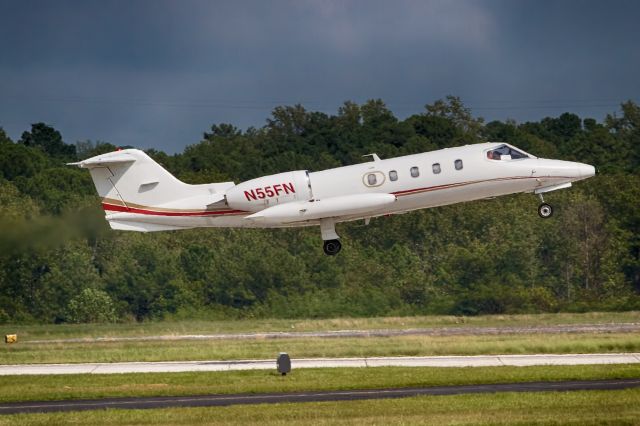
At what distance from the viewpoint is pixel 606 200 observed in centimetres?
9531

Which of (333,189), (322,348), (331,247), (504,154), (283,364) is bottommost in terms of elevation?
(322,348)

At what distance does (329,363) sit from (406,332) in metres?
14.3

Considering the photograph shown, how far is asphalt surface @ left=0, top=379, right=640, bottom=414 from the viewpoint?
3659 centimetres

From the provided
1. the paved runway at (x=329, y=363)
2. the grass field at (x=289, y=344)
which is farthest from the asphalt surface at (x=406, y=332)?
the paved runway at (x=329, y=363)

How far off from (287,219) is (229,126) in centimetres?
11914

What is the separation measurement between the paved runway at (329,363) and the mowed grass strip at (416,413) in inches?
332

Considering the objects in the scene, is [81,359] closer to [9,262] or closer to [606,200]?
A: [9,262]

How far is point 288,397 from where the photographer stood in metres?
37.6

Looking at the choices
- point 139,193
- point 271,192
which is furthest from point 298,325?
point 271,192

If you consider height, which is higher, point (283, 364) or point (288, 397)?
point (283, 364)

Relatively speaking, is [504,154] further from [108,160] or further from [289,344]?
[108,160]

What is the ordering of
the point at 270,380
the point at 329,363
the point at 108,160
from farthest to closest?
the point at 108,160 < the point at 329,363 < the point at 270,380

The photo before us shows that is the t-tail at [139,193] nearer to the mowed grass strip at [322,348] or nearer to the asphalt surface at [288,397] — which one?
the mowed grass strip at [322,348]

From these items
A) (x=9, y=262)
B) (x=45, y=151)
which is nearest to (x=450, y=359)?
(x=9, y=262)
